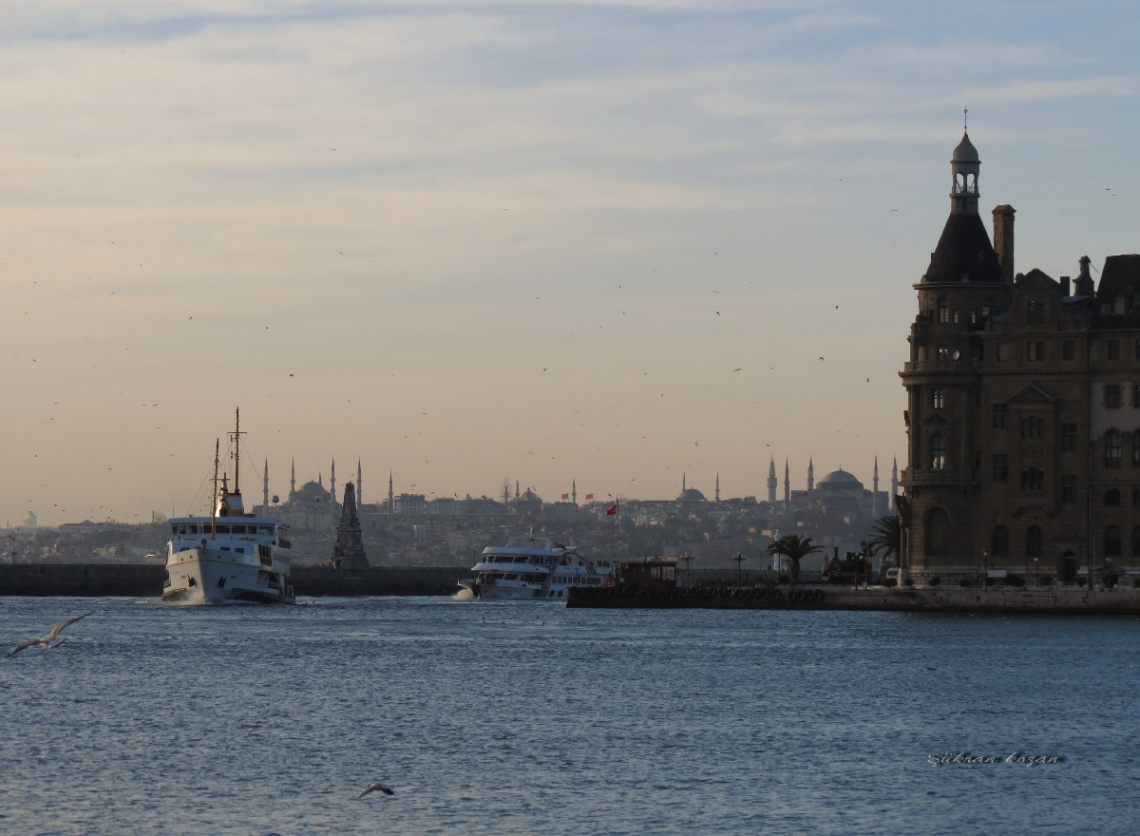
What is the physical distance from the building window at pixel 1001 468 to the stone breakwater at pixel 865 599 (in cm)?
802

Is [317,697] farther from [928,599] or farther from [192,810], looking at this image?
[928,599]

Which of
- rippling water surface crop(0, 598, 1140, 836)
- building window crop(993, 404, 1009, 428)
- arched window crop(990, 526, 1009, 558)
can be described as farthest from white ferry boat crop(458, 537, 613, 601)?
rippling water surface crop(0, 598, 1140, 836)

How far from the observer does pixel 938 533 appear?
125 metres

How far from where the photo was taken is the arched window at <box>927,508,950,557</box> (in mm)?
124438

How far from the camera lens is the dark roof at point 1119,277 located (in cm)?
12231

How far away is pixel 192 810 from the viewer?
43.2m

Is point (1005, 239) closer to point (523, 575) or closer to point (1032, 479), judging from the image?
point (1032, 479)

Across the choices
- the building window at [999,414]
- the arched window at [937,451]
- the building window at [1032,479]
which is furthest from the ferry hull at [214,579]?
the building window at [1032,479]

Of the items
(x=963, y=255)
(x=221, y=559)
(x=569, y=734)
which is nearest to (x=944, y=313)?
(x=963, y=255)

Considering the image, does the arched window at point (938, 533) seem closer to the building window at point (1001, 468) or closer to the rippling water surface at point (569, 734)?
the building window at point (1001, 468)

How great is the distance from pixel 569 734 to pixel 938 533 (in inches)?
2856

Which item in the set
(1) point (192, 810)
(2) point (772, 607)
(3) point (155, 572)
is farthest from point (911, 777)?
(3) point (155, 572)

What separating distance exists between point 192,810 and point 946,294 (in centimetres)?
8910

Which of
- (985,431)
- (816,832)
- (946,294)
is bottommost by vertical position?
(816,832)
